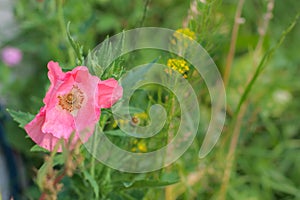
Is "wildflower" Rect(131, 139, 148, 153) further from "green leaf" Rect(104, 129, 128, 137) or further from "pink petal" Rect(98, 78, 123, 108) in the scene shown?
"pink petal" Rect(98, 78, 123, 108)

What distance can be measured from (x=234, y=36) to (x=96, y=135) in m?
0.64

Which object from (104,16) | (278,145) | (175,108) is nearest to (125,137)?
(175,108)

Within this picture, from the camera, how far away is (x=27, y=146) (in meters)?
1.54

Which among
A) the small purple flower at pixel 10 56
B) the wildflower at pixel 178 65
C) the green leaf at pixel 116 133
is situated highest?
the small purple flower at pixel 10 56

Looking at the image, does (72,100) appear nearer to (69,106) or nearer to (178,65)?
(69,106)

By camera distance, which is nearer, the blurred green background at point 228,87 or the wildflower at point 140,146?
the wildflower at point 140,146

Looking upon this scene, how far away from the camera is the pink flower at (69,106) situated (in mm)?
737

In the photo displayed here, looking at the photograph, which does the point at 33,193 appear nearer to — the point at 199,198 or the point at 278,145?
the point at 199,198

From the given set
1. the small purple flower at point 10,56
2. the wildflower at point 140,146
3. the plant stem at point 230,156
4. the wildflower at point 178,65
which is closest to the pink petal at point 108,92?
the wildflower at point 178,65

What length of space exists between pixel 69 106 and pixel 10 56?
0.96 m

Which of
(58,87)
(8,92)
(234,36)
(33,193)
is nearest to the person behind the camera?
(58,87)

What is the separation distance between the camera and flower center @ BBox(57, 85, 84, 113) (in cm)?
77

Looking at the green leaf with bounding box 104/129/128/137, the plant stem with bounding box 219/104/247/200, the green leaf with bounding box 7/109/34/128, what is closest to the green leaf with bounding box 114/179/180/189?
the green leaf with bounding box 104/129/128/137

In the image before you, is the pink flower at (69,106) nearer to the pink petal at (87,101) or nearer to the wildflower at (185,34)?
the pink petal at (87,101)
